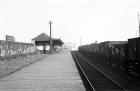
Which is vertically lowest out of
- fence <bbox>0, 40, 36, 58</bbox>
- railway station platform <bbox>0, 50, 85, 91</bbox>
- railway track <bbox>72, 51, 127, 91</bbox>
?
railway track <bbox>72, 51, 127, 91</bbox>

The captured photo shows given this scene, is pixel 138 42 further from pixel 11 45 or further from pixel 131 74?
pixel 11 45

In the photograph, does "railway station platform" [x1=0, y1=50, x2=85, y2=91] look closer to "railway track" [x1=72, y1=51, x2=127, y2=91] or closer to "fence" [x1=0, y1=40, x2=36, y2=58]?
"railway track" [x1=72, y1=51, x2=127, y2=91]

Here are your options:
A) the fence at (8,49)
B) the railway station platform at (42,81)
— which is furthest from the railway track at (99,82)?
the fence at (8,49)

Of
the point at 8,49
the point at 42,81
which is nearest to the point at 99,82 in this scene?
the point at 42,81

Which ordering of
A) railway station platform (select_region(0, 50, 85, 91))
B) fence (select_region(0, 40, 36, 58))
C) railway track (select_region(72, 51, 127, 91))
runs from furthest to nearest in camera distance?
fence (select_region(0, 40, 36, 58)) < railway track (select_region(72, 51, 127, 91)) < railway station platform (select_region(0, 50, 85, 91))

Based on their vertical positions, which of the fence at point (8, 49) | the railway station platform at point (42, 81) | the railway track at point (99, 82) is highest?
the fence at point (8, 49)

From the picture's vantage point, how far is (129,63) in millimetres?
17672

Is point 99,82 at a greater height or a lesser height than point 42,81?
lesser

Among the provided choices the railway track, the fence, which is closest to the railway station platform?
the railway track

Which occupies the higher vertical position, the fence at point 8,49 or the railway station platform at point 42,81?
the fence at point 8,49

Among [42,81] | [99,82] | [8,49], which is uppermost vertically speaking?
[8,49]

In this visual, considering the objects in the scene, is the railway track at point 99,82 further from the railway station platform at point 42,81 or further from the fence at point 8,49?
the fence at point 8,49

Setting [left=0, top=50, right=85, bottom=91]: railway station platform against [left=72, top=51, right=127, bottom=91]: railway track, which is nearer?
[left=0, top=50, right=85, bottom=91]: railway station platform

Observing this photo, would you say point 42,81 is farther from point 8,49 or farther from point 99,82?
point 8,49
